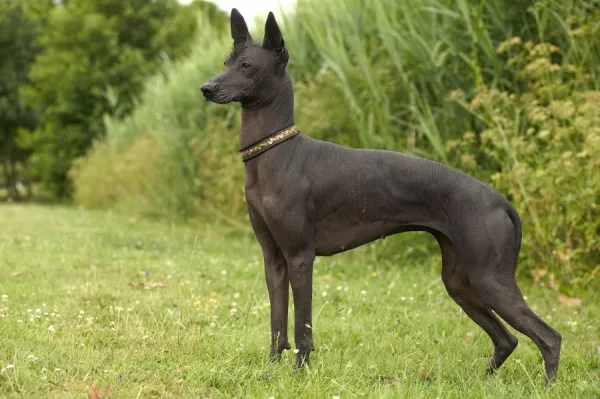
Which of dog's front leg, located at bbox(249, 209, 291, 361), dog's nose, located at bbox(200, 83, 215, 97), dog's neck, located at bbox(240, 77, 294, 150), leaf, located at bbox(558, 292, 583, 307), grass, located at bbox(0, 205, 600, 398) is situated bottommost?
leaf, located at bbox(558, 292, 583, 307)

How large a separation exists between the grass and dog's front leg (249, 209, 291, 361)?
0.45ft

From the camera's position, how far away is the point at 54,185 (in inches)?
920

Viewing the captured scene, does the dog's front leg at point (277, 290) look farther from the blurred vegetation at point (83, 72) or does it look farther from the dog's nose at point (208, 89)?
the blurred vegetation at point (83, 72)

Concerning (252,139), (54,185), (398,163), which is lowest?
(54,185)

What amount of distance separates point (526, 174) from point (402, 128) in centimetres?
186

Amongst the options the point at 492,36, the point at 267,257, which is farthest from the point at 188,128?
the point at 267,257

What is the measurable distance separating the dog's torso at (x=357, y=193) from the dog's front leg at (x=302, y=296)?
118 millimetres

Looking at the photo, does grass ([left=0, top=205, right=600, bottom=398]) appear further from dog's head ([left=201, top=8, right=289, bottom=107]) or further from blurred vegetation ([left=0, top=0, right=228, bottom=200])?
blurred vegetation ([left=0, top=0, right=228, bottom=200])

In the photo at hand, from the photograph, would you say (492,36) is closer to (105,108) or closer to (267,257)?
(267,257)

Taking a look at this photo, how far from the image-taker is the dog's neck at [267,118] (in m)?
3.25

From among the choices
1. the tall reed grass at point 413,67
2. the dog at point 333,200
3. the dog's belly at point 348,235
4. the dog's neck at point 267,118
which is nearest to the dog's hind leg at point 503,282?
the dog at point 333,200

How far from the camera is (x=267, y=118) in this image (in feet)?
10.7

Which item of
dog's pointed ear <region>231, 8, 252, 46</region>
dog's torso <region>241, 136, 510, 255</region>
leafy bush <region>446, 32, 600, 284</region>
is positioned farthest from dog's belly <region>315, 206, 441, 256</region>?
leafy bush <region>446, 32, 600, 284</region>

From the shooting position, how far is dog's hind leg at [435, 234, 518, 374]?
11.2 ft
